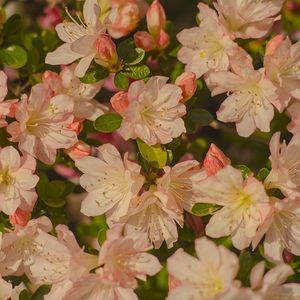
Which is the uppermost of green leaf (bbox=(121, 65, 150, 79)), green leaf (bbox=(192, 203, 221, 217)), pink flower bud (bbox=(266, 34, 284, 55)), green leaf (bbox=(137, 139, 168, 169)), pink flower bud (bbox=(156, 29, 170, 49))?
pink flower bud (bbox=(266, 34, 284, 55))

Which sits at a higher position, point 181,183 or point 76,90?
point 76,90

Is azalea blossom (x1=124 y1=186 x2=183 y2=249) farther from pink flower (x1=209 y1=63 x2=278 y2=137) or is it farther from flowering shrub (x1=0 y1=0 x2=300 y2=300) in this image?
pink flower (x1=209 y1=63 x2=278 y2=137)

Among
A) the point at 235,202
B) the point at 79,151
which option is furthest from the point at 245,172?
the point at 79,151

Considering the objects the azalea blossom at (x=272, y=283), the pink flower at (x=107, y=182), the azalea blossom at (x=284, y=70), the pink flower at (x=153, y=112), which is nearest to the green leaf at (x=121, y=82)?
the pink flower at (x=153, y=112)

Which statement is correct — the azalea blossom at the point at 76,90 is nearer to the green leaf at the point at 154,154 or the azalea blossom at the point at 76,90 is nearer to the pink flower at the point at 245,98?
the green leaf at the point at 154,154

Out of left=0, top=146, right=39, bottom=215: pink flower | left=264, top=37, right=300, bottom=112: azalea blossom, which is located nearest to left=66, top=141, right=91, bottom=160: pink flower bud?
left=0, top=146, right=39, bottom=215: pink flower

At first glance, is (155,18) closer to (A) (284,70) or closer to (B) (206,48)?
(B) (206,48)
